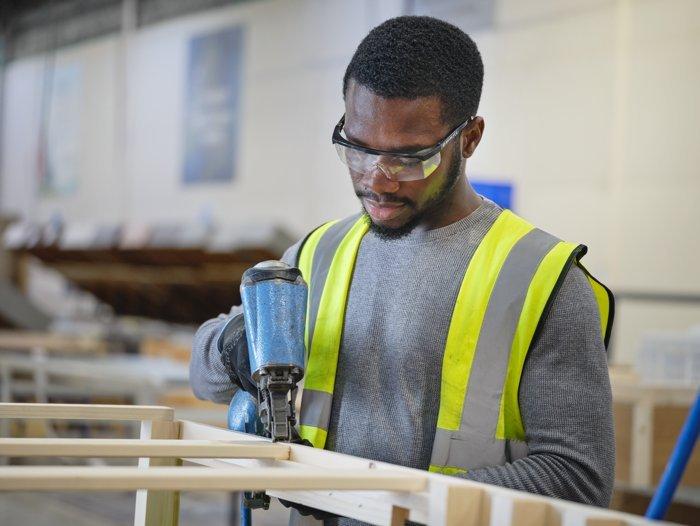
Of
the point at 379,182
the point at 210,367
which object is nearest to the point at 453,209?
the point at 379,182

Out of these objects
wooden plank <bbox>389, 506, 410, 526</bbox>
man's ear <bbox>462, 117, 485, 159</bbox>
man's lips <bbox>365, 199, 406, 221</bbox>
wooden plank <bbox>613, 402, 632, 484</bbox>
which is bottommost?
wooden plank <bbox>613, 402, 632, 484</bbox>

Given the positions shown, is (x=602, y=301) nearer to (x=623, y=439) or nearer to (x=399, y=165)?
(x=399, y=165)

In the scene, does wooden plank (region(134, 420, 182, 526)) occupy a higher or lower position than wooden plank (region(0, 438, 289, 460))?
lower

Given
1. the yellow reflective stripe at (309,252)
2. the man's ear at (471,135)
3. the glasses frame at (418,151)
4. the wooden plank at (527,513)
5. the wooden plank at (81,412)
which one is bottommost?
the wooden plank at (527,513)

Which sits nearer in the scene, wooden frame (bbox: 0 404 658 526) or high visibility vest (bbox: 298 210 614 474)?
wooden frame (bbox: 0 404 658 526)

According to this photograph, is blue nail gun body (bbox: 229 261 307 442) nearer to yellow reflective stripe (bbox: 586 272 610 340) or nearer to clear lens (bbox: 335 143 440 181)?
clear lens (bbox: 335 143 440 181)

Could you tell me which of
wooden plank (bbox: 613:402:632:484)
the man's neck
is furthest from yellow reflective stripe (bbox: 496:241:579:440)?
wooden plank (bbox: 613:402:632:484)

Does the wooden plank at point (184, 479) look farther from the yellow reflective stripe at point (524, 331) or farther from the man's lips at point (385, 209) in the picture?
the man's lips at point (385, 209)

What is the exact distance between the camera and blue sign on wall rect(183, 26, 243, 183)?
11.1 meters

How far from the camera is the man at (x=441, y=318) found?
65.7 inches

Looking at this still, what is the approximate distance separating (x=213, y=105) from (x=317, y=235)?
952cm

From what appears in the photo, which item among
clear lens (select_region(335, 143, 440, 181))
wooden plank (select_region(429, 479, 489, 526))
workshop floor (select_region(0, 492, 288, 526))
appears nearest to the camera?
wooden plank (select_region(429, 479, 489, 526))

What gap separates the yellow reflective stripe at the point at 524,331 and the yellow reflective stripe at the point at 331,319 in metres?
0.34

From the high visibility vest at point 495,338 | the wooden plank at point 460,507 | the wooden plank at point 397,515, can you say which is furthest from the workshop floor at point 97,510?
the wooden plank at point 460,507
